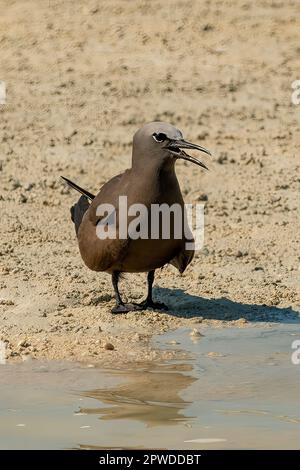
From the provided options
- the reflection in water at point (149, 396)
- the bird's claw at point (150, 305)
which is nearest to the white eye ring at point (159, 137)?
the bird's claw at point (150, 305)

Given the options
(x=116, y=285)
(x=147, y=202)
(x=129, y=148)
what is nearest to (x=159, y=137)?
(x=147, y=202)

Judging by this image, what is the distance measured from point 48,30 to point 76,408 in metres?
7.96

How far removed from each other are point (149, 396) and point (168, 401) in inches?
5.0

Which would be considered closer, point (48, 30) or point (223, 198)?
point (223, 198)

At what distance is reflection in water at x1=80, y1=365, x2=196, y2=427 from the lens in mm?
6188

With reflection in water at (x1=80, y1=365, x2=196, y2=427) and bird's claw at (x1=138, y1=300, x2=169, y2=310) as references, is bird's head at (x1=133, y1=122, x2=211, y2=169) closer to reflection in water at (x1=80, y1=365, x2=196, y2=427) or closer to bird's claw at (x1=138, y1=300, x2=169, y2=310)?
bird's claw at (x1=138, y1=300, x2=169, y2=310)

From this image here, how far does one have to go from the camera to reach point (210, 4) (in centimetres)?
1395

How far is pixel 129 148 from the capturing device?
11820 mm

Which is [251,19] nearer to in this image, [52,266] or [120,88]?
[120,88]

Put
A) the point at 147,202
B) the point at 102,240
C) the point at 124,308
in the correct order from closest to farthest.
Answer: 1. the point at 147,202
2. the point at 102,240
3. the point at 124,308

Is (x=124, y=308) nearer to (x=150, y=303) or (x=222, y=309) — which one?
(x=150, y=303)

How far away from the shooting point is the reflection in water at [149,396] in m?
6.19

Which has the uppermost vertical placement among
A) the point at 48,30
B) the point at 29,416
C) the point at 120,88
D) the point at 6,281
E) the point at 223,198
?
the point at 48,30

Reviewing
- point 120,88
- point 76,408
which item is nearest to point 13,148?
point 120,88
